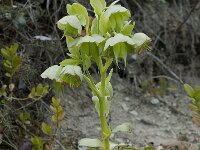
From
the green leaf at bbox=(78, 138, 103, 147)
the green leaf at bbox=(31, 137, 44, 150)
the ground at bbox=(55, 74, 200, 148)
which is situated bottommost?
the ground at bbox=(55, 74, 200, 148)

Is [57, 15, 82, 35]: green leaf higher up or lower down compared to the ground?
higher up

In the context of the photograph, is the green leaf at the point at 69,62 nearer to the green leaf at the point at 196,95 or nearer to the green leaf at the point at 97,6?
the green leaf at the point at 97,6

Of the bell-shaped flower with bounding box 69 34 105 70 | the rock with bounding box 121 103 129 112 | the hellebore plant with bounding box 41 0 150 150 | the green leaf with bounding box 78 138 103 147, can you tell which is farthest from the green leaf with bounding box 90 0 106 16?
the rock with bounding box 121 103 129 112

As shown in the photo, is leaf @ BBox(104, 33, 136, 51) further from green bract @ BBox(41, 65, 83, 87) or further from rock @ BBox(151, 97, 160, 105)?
rock @ BBox(151, 97, 160, 105)

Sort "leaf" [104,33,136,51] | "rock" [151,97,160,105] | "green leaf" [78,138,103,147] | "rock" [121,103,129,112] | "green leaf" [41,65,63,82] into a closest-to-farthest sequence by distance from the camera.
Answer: "leaf" [104,33,136,51], "green leaf" [41,65,63,82], "green leaf" [78,138,103,147], "rock" [121,103,129,112], "rock" [151,97,160,105]

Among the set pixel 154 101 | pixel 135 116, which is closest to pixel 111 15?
pixel 135 116

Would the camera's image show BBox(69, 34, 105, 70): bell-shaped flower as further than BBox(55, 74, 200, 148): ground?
No
